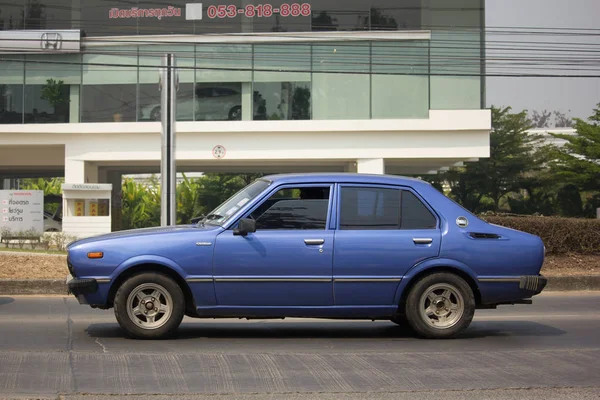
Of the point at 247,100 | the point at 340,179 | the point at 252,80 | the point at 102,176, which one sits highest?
the point at 252,80

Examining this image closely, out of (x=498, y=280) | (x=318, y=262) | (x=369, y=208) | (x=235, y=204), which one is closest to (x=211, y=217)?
(x=235, y=204)

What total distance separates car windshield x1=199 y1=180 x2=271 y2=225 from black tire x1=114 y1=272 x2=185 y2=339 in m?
0.88

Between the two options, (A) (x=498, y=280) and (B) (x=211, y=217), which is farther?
(B) (x=211, y=217)

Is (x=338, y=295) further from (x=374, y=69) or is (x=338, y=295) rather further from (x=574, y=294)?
(x=374, y=69)

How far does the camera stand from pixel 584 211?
47500 millimetres

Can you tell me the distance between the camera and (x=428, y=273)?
28.2 feet

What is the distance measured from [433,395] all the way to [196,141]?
28.8 m

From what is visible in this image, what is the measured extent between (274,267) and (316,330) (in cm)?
157

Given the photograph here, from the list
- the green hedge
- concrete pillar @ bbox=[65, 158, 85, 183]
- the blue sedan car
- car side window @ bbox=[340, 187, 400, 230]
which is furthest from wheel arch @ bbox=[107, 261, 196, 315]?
concrete pillar @ bbox=[65, 158, 85, 183]

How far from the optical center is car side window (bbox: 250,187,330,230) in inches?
335

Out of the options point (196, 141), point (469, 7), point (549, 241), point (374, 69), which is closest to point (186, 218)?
point (196, 141)

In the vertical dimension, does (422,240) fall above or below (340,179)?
below

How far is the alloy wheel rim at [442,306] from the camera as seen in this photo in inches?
337

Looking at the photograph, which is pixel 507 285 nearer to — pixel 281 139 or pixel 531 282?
pixel 531 282
